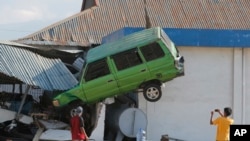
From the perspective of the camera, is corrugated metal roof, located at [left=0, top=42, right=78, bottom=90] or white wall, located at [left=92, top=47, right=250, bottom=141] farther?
white wall, located at [left=92, top=47, right=250, bottom=141]

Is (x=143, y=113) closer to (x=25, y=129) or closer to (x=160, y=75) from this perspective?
(x=160, y=75)

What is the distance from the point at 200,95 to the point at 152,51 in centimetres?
291

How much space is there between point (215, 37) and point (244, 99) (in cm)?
219

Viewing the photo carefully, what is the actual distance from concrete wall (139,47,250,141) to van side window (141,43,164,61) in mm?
2186

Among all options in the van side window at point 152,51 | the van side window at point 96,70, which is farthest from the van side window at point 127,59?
the van side window at point 96,70

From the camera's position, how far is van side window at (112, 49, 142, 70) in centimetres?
1378

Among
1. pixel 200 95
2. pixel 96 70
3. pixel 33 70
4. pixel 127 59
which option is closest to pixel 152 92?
pixel 127 59

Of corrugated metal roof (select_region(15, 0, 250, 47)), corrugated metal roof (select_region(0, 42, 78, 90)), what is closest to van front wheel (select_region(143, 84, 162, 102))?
corrugated metal roof (select_region(0, 42, 78, 90))

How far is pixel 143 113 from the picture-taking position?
1491 centimetres

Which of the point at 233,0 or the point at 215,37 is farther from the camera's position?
the point at 233,0

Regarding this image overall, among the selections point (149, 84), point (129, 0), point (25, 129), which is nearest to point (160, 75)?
point (149, 84)

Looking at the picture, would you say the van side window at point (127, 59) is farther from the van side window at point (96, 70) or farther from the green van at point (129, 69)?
the van side window at point (96, 70)

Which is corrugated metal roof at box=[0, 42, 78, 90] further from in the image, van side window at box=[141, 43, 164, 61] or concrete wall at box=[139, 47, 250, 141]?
concrete wall at box=[139, 47, 250, 141]

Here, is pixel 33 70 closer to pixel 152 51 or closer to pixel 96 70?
pixel 96 70
